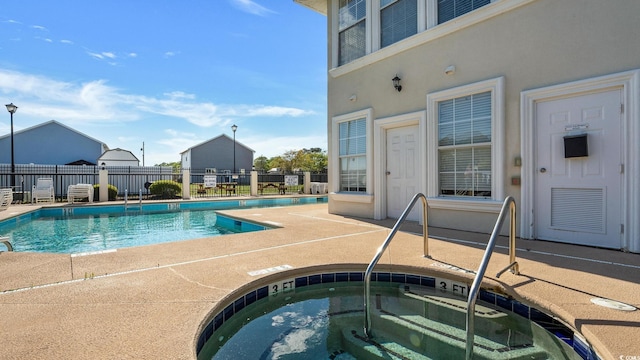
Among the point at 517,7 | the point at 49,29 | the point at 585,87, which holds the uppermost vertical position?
the point at 49,29

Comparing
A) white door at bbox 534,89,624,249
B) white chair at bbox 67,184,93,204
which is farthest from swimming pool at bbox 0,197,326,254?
white door at bbox 534,89,624,249

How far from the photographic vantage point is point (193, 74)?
17.7 metres

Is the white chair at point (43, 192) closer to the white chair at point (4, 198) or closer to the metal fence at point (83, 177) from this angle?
the metal fence at point (83, 177)

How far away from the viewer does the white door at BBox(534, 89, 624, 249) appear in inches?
151

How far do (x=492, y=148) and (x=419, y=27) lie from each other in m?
2.77

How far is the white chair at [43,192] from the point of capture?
1127 centimetres

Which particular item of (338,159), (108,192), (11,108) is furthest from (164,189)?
(338,159)

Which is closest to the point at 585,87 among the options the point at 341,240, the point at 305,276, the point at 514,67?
the point at 514,67

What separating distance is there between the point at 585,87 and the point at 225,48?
42.7 feet

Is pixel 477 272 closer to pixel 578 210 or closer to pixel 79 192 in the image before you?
pixel 578 210

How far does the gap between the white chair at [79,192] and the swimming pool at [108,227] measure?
53.7 inches

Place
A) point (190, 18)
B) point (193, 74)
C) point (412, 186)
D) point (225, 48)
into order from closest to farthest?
point (412, 186) → point (190, 18) → point (225, 48) → point (193, 74)

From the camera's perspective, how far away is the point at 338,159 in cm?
762

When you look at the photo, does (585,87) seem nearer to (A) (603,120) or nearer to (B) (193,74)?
(A) (603,120)
